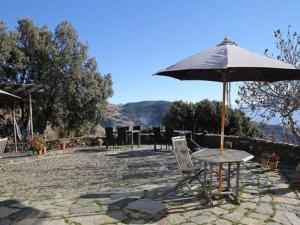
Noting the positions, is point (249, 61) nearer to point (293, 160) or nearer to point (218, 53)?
point (218, 53)

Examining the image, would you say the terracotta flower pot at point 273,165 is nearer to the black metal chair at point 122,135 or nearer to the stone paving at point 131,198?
the stone paving at point 131,198

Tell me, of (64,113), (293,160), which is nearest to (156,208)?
(293,160)

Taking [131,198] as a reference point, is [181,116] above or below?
above

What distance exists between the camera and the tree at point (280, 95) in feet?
33.7

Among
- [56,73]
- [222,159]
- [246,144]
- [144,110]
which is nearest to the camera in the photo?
[222,159]

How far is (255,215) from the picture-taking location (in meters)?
4.63

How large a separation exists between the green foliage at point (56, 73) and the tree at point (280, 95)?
12.9 m

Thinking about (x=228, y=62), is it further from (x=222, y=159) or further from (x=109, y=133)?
(x=109, y=133)

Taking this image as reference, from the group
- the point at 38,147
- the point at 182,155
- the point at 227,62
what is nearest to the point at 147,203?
the point at 182,155

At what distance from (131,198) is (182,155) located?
109 cm

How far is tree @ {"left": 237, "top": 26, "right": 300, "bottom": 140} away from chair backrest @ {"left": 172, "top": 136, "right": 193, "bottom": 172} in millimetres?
5522

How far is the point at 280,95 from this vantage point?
10.5 meters

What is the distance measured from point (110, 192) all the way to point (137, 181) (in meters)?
1.30

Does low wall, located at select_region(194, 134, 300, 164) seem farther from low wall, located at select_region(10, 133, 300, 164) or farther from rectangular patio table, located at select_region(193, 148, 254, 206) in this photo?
rectangular patio table, located at select_region(193, 148, 254, 206)
